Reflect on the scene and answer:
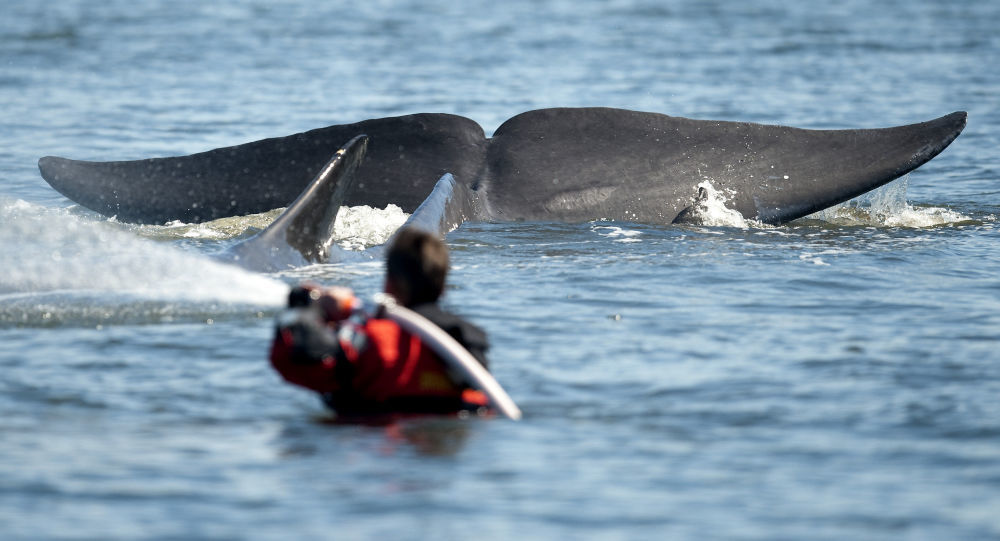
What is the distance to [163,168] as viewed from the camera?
10.2m

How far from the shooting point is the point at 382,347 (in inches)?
221

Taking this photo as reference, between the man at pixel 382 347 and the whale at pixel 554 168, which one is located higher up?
the whale at pixel 554 168

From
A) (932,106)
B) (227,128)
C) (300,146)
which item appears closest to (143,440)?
(300,146)

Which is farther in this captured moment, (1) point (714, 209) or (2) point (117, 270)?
(1) point (714, 209)

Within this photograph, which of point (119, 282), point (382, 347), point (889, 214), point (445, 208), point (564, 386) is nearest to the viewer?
point (382, 347)

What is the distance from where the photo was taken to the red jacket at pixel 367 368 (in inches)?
211

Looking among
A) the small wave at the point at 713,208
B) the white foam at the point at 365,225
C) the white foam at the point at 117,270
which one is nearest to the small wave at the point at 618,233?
the small wave at the point at 713,208

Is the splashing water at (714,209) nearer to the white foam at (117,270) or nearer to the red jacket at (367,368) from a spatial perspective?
the white foam at (117,270)

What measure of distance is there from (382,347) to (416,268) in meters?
0.32

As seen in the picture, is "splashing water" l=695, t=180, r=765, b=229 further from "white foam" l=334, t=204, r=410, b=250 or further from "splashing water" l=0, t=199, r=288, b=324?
"splashing water" l=0, t=199, r=288, b=324

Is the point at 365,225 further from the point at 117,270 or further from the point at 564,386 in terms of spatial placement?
the point at 564,386

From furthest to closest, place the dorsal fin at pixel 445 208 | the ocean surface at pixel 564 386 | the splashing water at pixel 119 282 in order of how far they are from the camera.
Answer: the dorsal fin at pixel 445 208
the splashing water at pixel 119 282
the ocean surface at pixel 564 386

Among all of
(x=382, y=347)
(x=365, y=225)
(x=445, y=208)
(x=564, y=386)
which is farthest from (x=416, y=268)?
(x=365, y=225)

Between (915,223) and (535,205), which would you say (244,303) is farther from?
(915,223)
